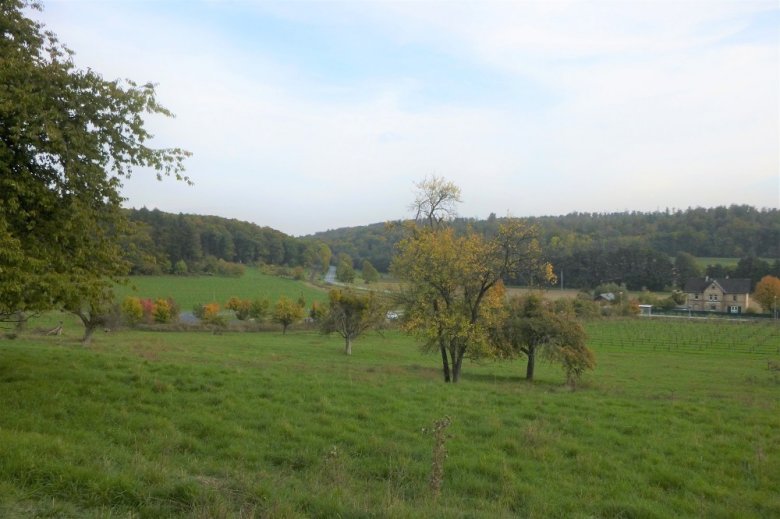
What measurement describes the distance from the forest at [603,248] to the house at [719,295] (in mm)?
10552

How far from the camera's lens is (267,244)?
129125 mm

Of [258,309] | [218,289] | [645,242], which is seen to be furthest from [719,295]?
[218,289]

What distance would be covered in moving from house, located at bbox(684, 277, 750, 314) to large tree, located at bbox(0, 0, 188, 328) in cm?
11689

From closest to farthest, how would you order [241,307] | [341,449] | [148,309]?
[341,449], [148,309], [241,307]

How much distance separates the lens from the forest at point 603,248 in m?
104

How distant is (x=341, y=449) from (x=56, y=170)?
751cm

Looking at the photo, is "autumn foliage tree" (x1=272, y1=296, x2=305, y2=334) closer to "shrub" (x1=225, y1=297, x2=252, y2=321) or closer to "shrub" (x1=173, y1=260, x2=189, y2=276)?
"shrub" (x1=225, y1=297, x2=252, y2=321)

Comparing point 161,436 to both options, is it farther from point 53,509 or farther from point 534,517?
point 534,517

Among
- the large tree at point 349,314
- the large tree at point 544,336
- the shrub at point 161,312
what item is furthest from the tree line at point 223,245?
the large tree at point 544,336

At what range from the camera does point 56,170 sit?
1012cm

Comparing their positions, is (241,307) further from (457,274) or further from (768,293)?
(768,293)

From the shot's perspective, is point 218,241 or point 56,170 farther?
point 218,241

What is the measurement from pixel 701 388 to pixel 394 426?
26.1m

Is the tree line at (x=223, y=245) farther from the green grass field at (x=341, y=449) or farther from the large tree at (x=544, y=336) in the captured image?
the green grass field at (x=341, y=449)
